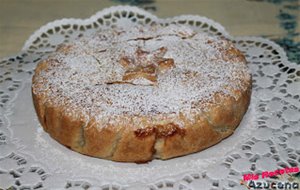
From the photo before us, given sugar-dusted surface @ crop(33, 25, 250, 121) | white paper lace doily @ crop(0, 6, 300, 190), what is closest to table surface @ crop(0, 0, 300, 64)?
white paper lace doily @ crop(0, 6, 300, 190)

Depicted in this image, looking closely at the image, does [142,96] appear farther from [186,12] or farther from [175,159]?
[186,12]

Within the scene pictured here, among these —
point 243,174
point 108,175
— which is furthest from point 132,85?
point 243,174

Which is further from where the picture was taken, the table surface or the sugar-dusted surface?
the table surface

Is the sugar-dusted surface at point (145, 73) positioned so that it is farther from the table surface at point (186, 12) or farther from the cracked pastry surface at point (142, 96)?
the table surface at point (186, 12)

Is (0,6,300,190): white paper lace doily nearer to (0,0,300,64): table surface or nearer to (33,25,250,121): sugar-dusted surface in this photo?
(33,25,250,121): sugar-dusted surface

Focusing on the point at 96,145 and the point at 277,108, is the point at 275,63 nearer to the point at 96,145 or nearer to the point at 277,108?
the point at 277,108

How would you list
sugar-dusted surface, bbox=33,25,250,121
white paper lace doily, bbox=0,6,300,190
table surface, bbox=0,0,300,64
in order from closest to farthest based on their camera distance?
white paper lace doily, bbox=0,6,300,190 < sugar-dusted surface, bbox=33,25,250,121 < table surface, bbox=0,0,300,64
